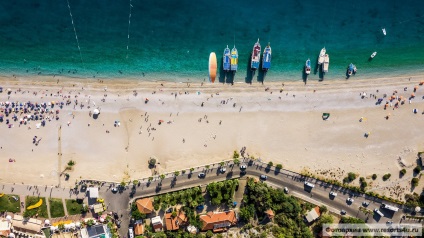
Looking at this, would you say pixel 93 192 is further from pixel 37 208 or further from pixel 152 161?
pixel 152 161

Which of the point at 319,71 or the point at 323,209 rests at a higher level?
the point at 319,71

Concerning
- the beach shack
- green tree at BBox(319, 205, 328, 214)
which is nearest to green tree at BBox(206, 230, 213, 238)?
green tree at BBox(319, 205, 328, 214)

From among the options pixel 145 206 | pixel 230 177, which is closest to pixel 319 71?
pixel 230 177

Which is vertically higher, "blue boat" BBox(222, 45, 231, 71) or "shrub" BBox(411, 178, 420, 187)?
"blue boat" BBox(222, 45, 231, 71)

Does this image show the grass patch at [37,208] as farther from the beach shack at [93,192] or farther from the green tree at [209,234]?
the green tree at [209,234]

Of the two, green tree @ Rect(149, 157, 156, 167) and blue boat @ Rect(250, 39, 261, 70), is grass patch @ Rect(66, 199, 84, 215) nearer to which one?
green tree @ Rect(149, 157, 156, 167)
